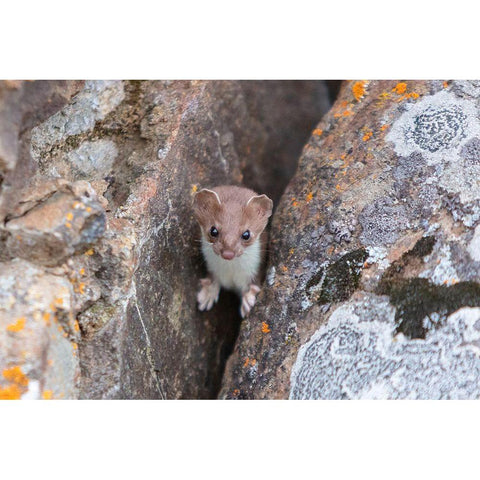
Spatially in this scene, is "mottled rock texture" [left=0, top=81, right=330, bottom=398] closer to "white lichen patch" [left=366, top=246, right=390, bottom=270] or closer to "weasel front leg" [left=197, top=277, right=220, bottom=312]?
"weasel front leg" [left=197, top=277, right=220, bottom=312]

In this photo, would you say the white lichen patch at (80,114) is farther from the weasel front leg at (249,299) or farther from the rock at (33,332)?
the weasel front leg at (249,299)

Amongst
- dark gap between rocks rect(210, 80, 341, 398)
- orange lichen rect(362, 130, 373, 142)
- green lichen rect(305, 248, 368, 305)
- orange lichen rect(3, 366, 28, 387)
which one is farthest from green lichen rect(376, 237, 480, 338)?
orange lichen rect(3, 366, 28, 387)

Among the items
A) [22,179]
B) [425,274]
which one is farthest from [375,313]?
[22,179]

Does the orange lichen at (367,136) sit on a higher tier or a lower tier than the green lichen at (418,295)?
higher

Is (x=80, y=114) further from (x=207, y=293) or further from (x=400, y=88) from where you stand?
(x=400, y=88)

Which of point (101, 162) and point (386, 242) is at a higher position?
point (101, 162)

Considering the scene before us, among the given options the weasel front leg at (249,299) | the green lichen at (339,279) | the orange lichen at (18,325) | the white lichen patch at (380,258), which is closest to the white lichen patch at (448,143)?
the white lichen patch at (380,258)

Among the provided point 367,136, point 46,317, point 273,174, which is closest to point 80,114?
point 46,317

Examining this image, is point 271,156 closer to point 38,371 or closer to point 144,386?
point 144,386
